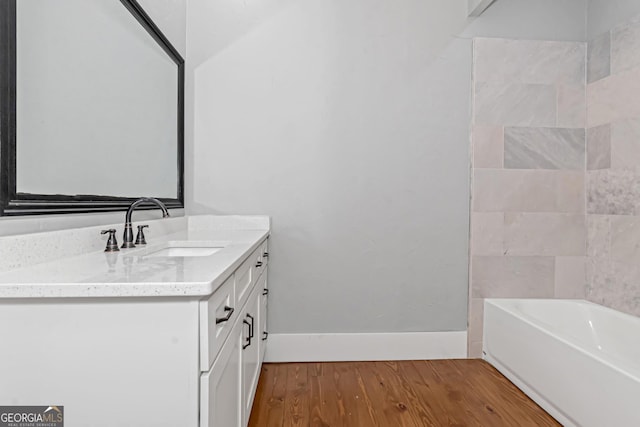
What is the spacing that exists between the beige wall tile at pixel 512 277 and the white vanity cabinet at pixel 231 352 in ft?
5.16

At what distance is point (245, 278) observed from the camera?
5.34 feet

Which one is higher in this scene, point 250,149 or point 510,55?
point 510,55

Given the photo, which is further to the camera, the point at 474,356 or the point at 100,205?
the point at 474,356

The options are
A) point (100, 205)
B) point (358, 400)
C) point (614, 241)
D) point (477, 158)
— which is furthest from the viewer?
point (477, 158)

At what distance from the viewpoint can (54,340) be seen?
94 centimetres

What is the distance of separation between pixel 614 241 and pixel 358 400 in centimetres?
190

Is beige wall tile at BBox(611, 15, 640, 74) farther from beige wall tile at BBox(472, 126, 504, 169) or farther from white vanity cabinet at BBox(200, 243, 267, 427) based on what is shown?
white vanity cabinet at BBox(200, 243, 267, 427)

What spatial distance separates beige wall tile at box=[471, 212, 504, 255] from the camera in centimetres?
272

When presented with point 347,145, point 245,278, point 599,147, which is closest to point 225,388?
Answer: point 245,278

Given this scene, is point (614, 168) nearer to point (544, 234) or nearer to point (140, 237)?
point (544, 234)

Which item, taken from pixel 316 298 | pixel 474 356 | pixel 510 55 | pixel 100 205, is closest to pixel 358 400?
pixel 316 298

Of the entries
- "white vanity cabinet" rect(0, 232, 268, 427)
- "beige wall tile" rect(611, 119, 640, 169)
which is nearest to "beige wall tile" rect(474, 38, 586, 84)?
"beige wall tile" rect(611, 119, 640, 169)

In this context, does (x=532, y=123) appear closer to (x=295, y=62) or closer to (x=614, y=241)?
(x=614, y=241)

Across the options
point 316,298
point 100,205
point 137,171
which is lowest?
point 316,298
